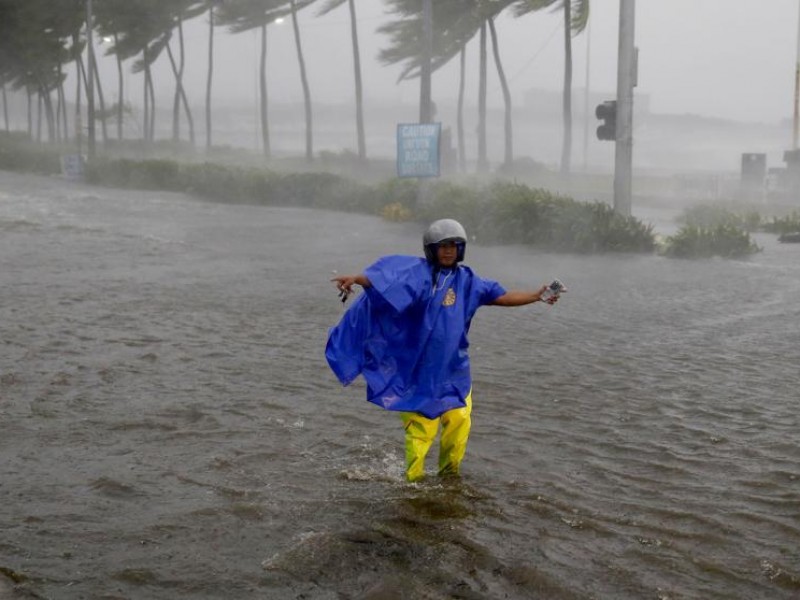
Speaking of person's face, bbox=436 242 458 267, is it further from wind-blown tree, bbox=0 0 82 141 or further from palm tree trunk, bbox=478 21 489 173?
wind-blown tree, bbox=0 0 82 141

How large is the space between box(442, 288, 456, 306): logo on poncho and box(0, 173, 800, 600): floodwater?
101 cm

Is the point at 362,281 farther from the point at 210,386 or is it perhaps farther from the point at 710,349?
the point at 710,349

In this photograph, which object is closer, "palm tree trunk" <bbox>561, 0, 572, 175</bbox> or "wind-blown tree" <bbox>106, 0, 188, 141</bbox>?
"palm tree trunk" <bbox>561, 0, 572, 175</bbox>

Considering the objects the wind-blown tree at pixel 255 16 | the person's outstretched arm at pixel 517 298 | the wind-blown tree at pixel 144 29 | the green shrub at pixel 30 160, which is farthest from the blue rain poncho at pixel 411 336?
the wind-blown tree at pixel 144 29

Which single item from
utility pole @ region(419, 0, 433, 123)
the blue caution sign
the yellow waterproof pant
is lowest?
the yellow waterproof pant

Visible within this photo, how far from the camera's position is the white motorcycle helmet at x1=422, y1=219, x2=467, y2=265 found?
5.65 m

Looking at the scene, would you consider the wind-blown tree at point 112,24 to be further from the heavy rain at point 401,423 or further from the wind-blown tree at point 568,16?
the heavy rain at point 401,423

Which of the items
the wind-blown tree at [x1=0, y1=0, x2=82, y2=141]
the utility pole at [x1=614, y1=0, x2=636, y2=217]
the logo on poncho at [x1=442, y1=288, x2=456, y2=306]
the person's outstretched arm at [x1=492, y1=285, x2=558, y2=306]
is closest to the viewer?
the logo on poncho at [x1=442, y1=288, x2=456, y2=306]

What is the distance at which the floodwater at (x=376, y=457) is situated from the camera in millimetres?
4766

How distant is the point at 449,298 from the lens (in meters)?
5.77

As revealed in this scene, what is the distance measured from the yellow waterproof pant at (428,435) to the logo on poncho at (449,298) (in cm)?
53

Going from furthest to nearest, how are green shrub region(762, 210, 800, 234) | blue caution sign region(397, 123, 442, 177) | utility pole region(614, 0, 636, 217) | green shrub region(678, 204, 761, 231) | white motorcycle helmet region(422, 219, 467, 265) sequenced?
blue caution sign region(397, 123, 442, 177) < green shrub region(678, 204, 761, 231) < green shrub region(762, 210, 800, 234) < utility pole region(614, 0, 636, 217) < white motorcycle helmet region(422, 219, 467, 265)

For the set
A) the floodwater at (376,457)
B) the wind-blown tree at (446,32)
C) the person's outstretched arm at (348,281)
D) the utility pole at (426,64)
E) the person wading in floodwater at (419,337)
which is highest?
the wind-blown tree at (446,32)

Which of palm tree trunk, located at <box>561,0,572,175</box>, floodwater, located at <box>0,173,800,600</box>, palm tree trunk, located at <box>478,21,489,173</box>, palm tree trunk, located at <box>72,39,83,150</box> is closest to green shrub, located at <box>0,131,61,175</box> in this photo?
palm tree trunk, located at <box>72,39,83,150</box>
